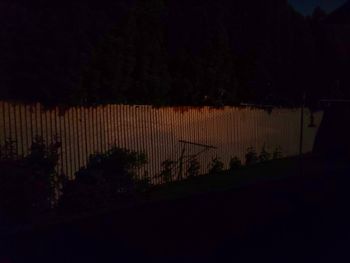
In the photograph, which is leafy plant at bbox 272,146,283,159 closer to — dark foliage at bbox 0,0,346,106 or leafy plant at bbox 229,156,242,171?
dark foliage at bbox 0,0,346,106

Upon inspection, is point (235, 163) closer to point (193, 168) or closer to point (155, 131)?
point (193, 168)

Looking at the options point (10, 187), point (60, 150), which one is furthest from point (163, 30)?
point (10, 187)

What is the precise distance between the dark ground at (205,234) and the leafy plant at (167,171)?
359cm

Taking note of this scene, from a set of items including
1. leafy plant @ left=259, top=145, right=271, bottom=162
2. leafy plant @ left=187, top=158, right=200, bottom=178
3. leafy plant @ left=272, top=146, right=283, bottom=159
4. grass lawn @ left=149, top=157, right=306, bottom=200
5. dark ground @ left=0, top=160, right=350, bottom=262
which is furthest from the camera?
leafy plant @ left=272, top=146, right=283, bottom=159

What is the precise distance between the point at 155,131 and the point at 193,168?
163cm

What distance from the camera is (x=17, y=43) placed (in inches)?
358

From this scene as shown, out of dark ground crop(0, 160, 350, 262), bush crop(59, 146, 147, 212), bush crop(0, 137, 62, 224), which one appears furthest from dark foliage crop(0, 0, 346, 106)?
dark ground crop(0, 160, 350, 262)

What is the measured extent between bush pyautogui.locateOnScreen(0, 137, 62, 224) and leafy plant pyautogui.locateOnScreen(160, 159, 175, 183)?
11.2 feet

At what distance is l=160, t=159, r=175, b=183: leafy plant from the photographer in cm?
1257

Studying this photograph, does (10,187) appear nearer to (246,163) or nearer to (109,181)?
(109,181)

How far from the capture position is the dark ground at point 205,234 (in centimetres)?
591

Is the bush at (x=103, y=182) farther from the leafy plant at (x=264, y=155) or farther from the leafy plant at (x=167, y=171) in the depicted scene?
the leafy plant at (x=264, y=155)

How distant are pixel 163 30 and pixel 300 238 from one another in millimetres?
7579

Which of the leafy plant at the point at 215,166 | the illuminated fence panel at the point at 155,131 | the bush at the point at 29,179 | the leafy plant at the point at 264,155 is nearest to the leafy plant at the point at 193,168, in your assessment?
the illuminated fence panel at the point at 155,131
